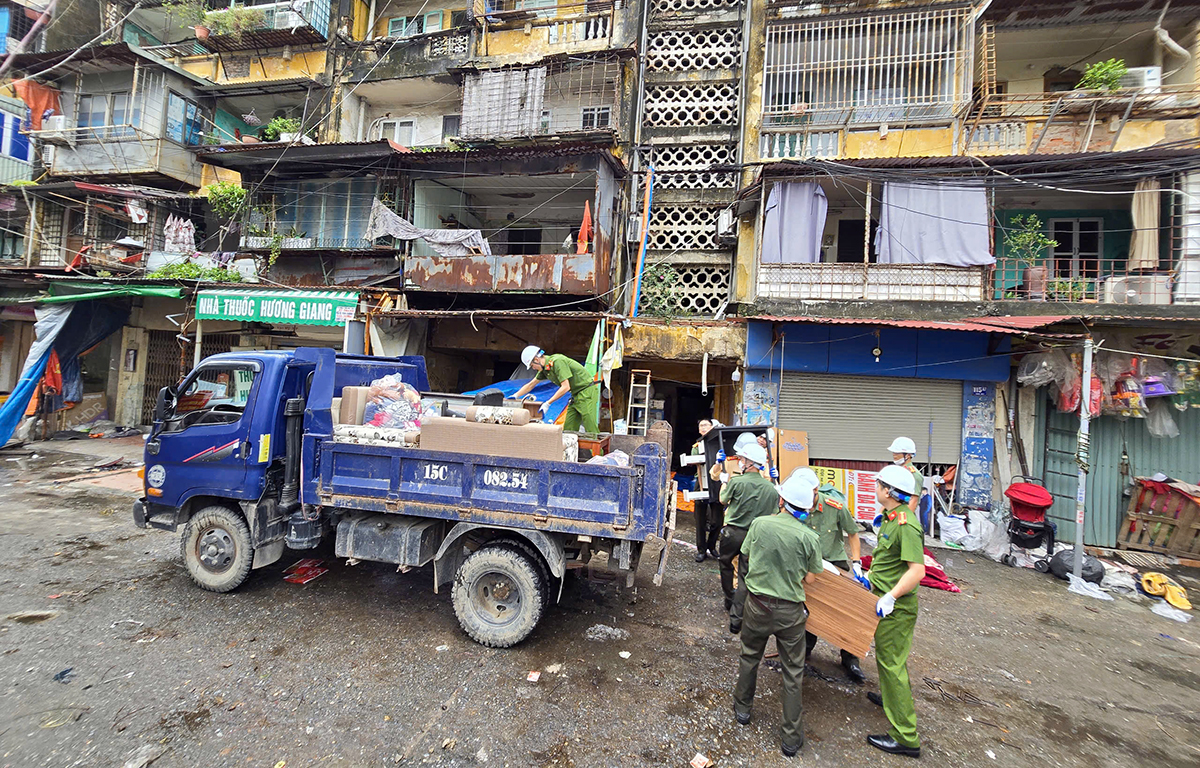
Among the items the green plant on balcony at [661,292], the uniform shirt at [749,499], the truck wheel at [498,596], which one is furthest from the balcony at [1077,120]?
the truck wheel at [498,596]

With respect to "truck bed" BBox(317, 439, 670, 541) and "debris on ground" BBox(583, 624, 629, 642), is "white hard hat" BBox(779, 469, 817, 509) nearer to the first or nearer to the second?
"truck bed" BBox(317, 439, 670, 541)

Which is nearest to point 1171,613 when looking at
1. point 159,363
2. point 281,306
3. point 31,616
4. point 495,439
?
point 495,439

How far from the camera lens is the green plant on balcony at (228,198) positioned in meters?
12.1

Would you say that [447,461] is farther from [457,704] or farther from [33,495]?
[33,495]

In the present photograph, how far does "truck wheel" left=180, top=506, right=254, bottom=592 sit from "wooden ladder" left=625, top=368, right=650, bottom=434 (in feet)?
22.2

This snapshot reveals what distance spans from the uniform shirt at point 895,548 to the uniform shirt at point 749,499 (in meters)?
0.99

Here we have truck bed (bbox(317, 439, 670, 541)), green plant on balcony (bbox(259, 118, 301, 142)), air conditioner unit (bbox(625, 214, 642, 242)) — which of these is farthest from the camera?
green plant on balcony (bbox(259, 118, 301, 142))

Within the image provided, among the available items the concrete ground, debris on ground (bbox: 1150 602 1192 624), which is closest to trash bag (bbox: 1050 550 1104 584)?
debris on ground (bbox: 1150 602 1192 624)

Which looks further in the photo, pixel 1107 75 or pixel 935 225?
pixel 935 225

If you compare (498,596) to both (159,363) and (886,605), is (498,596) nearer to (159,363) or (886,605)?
(886,605)

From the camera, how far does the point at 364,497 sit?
4.33 m

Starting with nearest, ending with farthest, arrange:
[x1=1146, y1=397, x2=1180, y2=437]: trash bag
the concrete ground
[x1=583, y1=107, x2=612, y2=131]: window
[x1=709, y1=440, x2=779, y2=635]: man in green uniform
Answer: the concrete ground
[x1=709, y1=440, x2=779, y2=635]: man in green uniform
[x1=1146, y1=397, x2=1180, y2=437]: trash bag
[x1=583, y1=107, x2=612, y2=131]: window

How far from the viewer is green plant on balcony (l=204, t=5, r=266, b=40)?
12898 mm

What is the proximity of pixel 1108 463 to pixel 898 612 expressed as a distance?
8078 mm
